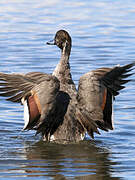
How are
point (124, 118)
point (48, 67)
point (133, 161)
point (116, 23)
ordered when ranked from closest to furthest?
point (133, 161), point (124, 118), point (48, 67), point (116, 23)

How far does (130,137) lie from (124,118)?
0.93 metres

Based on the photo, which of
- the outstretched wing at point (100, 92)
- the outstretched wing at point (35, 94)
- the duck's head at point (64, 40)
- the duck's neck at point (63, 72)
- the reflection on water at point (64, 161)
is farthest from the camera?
the duck's head at point (64, 40)

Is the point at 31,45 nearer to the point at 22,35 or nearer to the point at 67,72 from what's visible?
the point at 22,35

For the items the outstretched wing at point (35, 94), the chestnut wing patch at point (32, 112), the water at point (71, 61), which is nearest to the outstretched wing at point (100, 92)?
the outstretched wing at point (35, 94)

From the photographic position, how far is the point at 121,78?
919 cm

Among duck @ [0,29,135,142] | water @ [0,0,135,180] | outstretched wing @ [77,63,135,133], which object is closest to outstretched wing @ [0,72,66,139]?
duck @ [0,29,135,142]

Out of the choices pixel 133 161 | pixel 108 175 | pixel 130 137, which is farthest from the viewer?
pixel 130 137

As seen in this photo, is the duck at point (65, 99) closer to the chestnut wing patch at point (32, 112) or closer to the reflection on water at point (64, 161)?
the chestnut wing patch at point (32, 112)

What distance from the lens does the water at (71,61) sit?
8156 millimetres

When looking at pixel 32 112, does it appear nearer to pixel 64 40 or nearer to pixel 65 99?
pixel 65 99

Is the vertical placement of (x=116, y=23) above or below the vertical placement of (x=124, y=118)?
above

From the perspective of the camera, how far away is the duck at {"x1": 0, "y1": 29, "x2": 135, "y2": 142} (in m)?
8.73

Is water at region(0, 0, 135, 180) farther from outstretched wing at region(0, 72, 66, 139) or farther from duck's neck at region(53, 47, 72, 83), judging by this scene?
duck's neck at region(53, 47, 72, 83)

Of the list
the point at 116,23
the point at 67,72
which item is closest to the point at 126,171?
the point at 67,72
